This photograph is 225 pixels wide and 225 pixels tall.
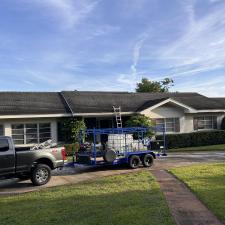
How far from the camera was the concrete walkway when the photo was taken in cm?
806

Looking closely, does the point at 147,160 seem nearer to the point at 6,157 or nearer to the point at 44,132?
the point at 6,157

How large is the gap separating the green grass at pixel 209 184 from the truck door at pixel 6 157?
587 centimetres

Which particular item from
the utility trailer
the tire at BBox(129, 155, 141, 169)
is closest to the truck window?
the utility trailer

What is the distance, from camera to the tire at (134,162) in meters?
17.5

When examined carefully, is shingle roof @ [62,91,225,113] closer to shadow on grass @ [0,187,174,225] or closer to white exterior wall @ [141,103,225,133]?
white exterior wall @ [141,103,225,133]

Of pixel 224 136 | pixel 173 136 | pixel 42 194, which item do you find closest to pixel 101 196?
pixel 42 194

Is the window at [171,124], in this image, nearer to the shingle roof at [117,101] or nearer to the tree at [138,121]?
the shingle roof at [117,101]

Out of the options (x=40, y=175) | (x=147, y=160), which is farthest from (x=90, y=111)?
(x=40, y=175)

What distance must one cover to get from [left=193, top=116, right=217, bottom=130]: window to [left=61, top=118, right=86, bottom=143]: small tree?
10.4 m

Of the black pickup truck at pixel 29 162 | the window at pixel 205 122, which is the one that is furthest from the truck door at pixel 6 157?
the window at pixel 205 122

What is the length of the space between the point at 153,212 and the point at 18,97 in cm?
2264

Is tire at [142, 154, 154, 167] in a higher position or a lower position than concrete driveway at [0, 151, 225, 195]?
higher

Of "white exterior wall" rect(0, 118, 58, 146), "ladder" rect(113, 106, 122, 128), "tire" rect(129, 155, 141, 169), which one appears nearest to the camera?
"tire" rect(129, 155, 141, 169)

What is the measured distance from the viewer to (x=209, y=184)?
39.5ft
